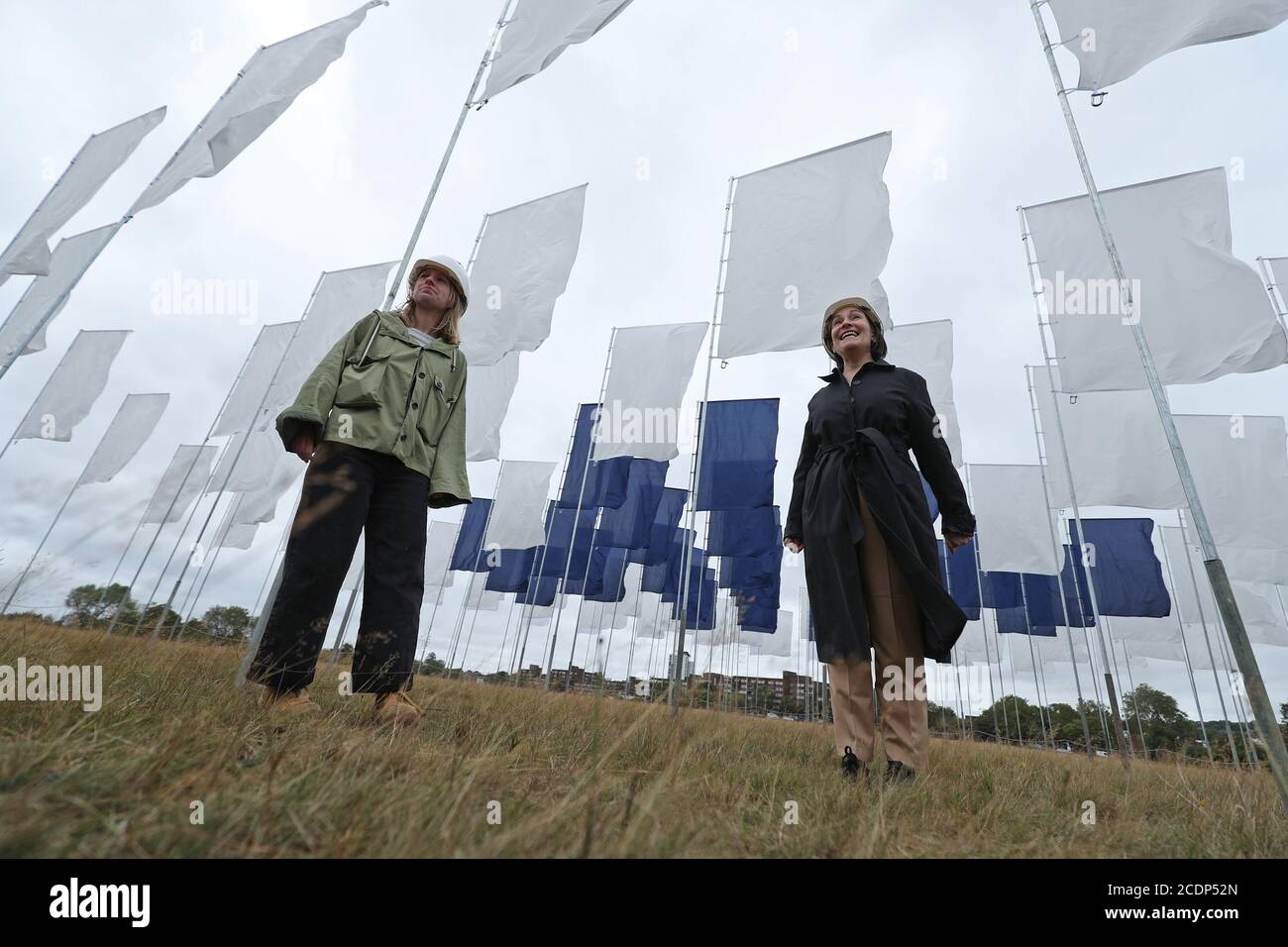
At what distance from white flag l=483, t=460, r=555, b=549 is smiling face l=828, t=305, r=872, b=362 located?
7.57 m

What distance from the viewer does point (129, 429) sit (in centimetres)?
1238

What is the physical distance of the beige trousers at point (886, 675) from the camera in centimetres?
214

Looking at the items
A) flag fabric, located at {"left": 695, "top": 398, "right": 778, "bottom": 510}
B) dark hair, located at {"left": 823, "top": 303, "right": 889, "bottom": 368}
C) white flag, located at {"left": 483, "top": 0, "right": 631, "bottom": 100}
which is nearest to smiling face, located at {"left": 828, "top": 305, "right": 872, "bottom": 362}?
dark hair, located at {"left": 823, "top": 303, "right": 889, "bottom": 368}

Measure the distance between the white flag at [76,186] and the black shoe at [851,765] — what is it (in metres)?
8.67

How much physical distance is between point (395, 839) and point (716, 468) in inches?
300

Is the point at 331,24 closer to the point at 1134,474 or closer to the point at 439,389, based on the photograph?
the point at 439,389

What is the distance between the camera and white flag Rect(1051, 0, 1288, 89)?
2.73 metres

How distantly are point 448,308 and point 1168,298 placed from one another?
5.87 meters

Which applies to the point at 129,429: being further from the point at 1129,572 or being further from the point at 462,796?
the point at 1129,572

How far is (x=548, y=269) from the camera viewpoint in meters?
6.60

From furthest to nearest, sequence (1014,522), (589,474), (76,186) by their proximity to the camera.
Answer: (589,474) → (1014,522) → (76,186)

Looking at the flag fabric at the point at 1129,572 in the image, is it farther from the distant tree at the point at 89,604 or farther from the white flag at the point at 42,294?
the white flag at the point at 42,294

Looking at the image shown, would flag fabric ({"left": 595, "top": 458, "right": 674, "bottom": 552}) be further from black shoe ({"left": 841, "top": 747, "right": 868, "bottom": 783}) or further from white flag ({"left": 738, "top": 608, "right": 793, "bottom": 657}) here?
white flag ({"left": 738, "top": 608, "right": 793, "bottom": 657})

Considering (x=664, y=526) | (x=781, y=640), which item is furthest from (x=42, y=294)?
(x=781, y=640)
